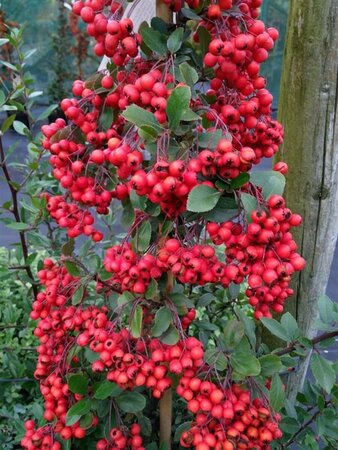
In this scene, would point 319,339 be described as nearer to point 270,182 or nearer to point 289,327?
point 289,327

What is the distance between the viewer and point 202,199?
27.6 inches

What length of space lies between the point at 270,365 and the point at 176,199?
38 cm

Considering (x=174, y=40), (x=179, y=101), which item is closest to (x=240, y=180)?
(x=179, y=101)

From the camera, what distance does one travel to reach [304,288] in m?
1.34

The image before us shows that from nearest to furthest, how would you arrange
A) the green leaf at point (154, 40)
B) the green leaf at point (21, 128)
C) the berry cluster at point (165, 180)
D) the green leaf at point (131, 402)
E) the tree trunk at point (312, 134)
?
the berry cluster at point (165, 180), the green leaf at point (154, 40), the green leaf at point (131, 402), the tree trunk at point (312, 134), the green leaf at point (21, 128)

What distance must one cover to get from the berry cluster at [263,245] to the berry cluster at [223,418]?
0.20m

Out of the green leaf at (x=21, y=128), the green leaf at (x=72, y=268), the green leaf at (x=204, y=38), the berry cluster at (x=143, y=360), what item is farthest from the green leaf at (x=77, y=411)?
the green leaf at (x=21, y=128)

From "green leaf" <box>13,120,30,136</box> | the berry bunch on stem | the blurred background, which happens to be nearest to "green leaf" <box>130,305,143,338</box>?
the berry bunch on stem

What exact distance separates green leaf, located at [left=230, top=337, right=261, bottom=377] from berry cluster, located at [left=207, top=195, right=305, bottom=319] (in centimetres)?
17

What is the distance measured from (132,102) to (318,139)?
1.94ft

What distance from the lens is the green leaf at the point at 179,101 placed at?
71cm

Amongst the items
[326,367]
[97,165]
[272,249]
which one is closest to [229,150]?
[272,249]

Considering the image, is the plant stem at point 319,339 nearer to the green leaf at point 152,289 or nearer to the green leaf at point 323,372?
the green leaf at point 323,372

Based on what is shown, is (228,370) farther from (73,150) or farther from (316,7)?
(316,7)
